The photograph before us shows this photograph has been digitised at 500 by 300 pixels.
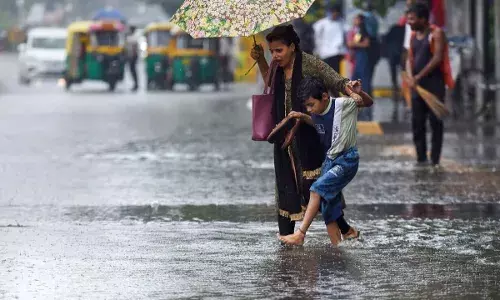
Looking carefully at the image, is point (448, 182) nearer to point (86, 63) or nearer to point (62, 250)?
point (62, 250)

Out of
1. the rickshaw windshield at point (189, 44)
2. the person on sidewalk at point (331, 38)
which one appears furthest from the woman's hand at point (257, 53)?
the rickshaw windshield at point (189, 44)

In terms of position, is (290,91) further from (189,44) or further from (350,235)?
(189,44)

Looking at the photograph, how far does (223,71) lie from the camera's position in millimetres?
41688

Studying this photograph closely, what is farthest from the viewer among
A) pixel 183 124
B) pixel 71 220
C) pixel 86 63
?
pixel 86 63

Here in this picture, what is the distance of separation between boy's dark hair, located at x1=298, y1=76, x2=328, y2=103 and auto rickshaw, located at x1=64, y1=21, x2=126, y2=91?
30793 millimetres

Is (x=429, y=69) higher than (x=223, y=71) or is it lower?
higher

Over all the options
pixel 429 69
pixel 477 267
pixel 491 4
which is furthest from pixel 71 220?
pixel 491 4

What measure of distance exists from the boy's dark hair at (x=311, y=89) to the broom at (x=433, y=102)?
560 cm

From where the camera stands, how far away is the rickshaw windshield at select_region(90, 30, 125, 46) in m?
41.4

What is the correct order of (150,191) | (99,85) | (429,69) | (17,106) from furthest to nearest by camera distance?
(99,85) → (17,106) → (429,69) → (150,191)

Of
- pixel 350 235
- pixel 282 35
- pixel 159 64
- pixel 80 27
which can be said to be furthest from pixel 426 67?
pixel 80 27

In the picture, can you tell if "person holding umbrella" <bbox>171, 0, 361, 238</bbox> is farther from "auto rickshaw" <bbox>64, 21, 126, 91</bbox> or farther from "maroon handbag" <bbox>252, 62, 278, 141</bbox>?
"auto rickshaw" <bbox>64, 21, 126, 91</bbox>

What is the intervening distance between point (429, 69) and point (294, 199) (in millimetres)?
5513

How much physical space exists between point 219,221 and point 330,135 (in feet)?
6.13
